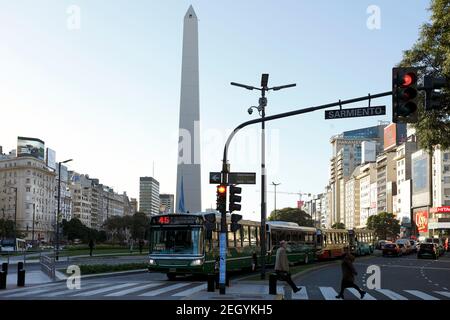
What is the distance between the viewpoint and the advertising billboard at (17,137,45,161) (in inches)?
5846

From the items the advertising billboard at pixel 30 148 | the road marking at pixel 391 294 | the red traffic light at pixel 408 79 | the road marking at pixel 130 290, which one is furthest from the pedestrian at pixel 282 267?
the advertising billboard at pixel 30 148

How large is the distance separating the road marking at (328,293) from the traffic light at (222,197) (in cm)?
421

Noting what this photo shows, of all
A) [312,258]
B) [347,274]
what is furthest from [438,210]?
[347,274]

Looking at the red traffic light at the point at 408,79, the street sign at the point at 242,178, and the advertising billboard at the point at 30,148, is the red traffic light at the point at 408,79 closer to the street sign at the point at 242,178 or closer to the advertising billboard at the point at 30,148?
the street sign at the point at 242,178

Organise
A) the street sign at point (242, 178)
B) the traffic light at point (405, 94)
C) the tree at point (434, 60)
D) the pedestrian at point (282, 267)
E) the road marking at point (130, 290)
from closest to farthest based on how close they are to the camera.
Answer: the traffic light at point (405, 94)
the road marking at point (130, 290)
the pedestrian at point (282, 267)
the street sign at point (242, 178)
the tree at point (434, 60)

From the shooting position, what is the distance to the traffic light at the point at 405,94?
1491 cm

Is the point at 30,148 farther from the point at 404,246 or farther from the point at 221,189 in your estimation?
the point at 221,189

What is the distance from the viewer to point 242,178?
20281 millimetres

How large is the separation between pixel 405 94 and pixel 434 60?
1778 cm

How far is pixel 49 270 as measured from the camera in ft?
89.0

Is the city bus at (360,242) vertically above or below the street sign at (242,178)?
below

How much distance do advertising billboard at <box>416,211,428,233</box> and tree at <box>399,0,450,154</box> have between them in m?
105
